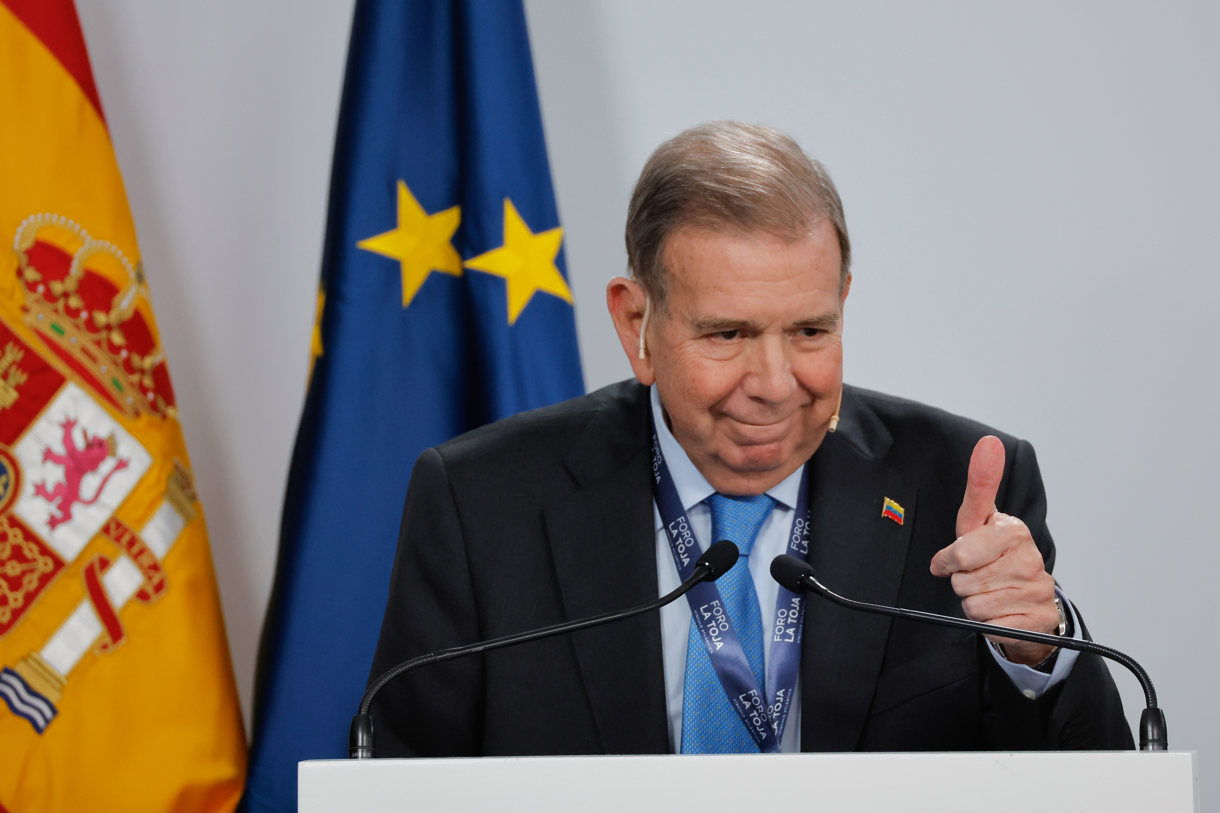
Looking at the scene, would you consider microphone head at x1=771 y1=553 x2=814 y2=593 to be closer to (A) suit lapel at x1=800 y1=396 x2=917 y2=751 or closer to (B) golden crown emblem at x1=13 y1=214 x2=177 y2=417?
(A) suit lapel at x1=800 y1=396 x2=917 y2=751

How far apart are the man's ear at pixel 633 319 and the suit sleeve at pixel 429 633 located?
1.13ft

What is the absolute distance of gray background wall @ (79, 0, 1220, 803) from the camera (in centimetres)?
261

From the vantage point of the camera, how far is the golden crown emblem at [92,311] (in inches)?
82.4

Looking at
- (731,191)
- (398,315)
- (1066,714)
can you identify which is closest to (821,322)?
(731,191)

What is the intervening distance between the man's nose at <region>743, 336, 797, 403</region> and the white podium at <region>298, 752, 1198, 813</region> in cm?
66

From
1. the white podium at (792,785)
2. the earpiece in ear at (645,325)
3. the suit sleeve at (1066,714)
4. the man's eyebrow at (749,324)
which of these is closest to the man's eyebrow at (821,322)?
the man's eyebrow at (749,324)

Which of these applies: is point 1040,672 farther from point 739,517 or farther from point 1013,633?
point 739,517

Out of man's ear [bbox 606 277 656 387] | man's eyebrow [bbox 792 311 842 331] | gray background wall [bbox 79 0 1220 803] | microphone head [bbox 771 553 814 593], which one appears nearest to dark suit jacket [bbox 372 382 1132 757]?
man's ear [bbox 606 277 656 387]

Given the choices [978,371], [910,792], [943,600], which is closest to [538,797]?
[910,792]

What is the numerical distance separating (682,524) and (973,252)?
1304 mm

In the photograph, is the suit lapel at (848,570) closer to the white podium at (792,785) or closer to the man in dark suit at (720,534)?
the man in dark suit at (720,534)

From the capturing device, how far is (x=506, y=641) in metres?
1.22

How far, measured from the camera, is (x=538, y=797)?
0.99 metres

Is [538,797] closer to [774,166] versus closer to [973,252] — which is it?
[774,166]
